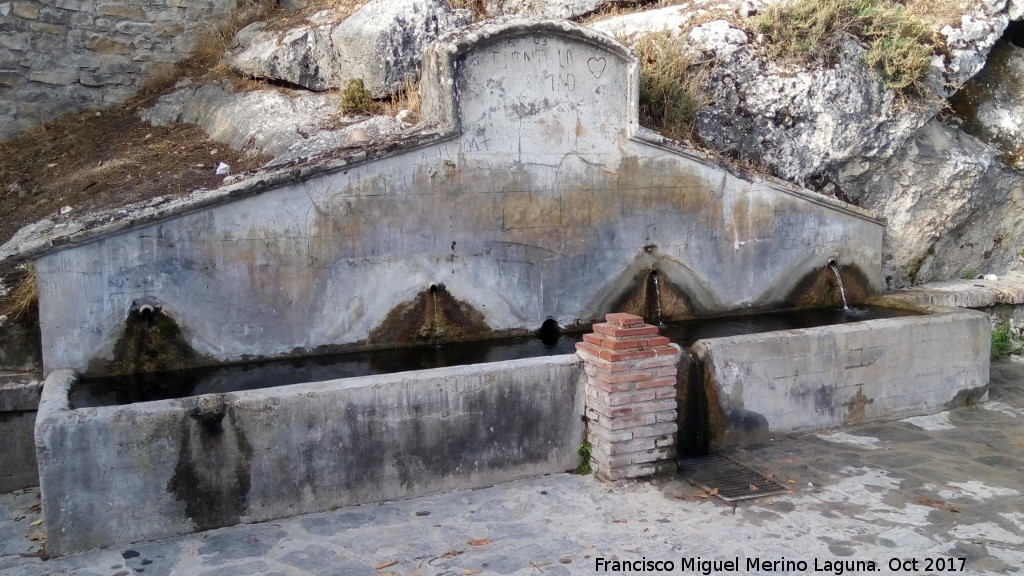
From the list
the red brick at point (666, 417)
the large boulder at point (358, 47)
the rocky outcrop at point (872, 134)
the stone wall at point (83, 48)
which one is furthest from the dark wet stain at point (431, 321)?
the stone wall at point (83, 48)

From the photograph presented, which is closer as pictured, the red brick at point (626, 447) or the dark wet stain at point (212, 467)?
the dark wet stain at point (212, 467)

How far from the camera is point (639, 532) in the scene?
191 inches

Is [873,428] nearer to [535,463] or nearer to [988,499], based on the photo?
[988,499]

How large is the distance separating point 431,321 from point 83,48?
6398 millimetres

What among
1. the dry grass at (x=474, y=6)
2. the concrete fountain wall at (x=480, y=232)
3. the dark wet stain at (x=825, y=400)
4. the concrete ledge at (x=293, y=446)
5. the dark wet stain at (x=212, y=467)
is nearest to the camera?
the concrete ledge at (x=293, y=446)

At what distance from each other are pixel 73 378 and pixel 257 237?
1630mm

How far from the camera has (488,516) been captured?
5094mm

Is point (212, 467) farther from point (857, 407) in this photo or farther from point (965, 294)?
point (965, 294)

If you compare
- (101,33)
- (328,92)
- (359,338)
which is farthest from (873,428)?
(101,33)

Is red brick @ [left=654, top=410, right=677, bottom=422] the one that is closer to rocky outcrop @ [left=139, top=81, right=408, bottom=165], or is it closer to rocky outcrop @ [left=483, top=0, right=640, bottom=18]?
rocky outcrop @ [left=139, top=81, right=408, bottom=165]

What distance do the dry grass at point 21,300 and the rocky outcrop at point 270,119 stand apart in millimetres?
2362

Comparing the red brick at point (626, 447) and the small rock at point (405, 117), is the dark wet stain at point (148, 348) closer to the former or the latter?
the red brick at point (626, 447)

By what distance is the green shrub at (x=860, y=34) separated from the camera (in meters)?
9.18

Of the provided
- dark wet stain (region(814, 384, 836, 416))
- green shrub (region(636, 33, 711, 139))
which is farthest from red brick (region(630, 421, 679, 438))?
green shrub (region(636, 33, 711, 139))
